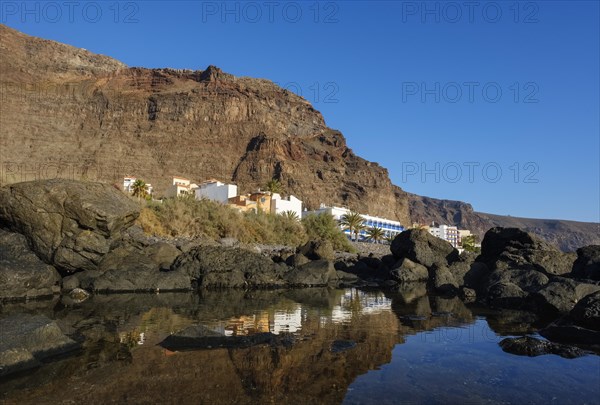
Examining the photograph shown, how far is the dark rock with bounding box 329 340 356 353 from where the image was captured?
846cm

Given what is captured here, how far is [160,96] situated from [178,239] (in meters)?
95.9

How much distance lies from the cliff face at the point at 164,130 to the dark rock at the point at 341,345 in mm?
94450

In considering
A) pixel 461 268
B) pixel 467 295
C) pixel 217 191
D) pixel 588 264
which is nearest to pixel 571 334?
pixel 467 295

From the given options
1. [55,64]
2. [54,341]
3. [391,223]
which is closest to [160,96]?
[55,64]

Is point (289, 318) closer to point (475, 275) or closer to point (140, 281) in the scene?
point (140, 281)

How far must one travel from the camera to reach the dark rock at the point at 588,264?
18750mm

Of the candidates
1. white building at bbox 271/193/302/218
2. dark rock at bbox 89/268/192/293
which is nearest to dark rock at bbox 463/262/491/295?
dark rock at bbox 89/268/192/293

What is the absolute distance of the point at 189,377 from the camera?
6695mm

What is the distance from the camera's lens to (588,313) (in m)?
10.3

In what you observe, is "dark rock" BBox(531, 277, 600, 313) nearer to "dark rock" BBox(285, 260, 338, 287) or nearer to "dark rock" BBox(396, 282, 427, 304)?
"dark rock" BBox(396, 282, 427, 304)

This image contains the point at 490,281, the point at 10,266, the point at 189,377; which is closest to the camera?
the point at 189,377

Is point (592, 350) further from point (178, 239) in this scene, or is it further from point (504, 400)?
point (178, 239)

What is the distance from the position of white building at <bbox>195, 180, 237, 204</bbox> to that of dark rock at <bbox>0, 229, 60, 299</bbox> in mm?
53797

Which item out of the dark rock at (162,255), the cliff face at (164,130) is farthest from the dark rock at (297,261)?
the cliff face at (164,130)
